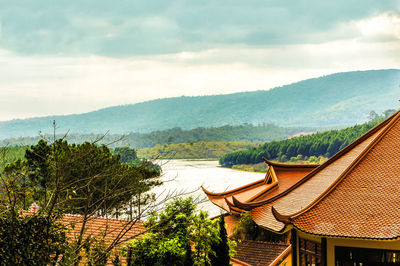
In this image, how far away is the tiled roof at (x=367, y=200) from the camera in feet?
23.2

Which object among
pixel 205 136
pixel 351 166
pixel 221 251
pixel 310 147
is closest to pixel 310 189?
pixel 351 166

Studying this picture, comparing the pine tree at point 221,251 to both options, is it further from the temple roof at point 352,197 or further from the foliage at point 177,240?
the temple roof at point 352,197

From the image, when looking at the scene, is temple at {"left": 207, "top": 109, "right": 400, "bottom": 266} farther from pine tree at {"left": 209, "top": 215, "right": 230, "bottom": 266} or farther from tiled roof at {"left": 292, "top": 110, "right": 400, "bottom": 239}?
pine tree at {"left": 209, "top": 215, "right": 230, "bottom": 266}

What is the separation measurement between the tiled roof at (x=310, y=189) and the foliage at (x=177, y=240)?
209cm

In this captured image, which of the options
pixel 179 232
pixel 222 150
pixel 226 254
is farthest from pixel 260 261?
pixel 222 150

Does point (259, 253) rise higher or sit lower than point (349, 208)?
lower

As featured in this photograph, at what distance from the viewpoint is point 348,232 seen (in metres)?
7.12

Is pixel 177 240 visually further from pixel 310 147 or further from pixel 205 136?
pixel 205 136

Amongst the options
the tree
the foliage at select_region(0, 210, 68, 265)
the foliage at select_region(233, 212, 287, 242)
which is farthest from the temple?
the foliage at select_region(233, 212, 287, 242)

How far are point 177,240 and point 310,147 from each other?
6714cm

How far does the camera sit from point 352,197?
25.2 ft

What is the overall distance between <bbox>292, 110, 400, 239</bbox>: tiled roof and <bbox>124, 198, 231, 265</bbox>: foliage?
350cm

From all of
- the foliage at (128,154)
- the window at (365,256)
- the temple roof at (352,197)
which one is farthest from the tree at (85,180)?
the window at (365,256)

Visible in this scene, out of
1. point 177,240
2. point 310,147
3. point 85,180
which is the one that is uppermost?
point 85,180
